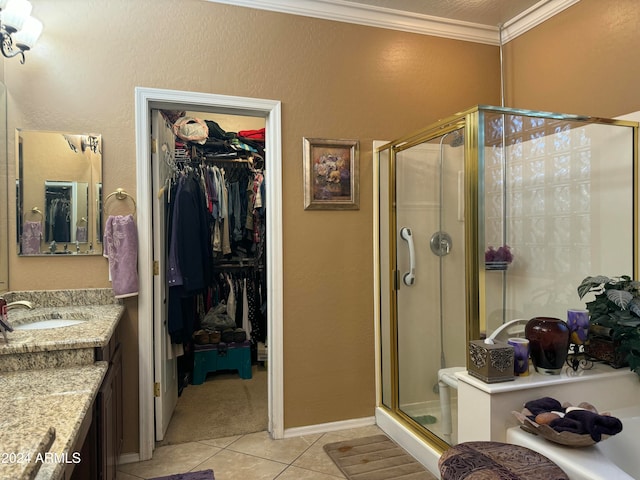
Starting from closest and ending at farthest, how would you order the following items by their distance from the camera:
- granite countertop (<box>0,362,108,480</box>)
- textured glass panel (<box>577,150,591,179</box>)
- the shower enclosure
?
1. granite countertop (<box>0,362,108,480</box>)
2. the shower enclosure
3. textured glass panel (<box>577,150,591,179</box>)

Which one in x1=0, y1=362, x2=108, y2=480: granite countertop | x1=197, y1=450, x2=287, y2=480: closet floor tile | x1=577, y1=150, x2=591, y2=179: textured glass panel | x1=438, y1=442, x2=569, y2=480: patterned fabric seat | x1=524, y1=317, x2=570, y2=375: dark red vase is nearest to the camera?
x1=0, y1=362, x2=108, y2=480: granite countertop

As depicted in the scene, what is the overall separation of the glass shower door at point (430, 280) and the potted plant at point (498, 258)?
15 cm

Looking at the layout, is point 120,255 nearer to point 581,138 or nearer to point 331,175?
point 331,175

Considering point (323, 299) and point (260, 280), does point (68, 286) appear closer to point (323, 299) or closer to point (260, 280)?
point (323, 299)

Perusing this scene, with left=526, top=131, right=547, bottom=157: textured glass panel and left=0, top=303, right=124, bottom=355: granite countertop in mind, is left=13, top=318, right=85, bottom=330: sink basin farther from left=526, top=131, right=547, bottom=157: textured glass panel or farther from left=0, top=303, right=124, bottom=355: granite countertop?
left=526, top=131, right=547, bottom=157: textured glass panel

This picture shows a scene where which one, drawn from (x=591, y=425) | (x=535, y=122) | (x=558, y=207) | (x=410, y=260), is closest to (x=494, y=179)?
(x=535, y=122)

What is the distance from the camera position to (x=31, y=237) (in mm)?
2254

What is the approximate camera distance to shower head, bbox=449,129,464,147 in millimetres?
2057

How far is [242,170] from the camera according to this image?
4.07 metres

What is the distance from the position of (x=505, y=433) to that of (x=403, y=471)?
2.83 ft

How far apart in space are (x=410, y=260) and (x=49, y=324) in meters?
2.05

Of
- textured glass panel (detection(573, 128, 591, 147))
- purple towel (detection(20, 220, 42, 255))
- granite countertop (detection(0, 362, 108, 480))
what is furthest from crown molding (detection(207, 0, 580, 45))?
granite countertop (detection(0, 362, 108, 480))

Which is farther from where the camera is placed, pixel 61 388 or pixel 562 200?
pixel 562 200

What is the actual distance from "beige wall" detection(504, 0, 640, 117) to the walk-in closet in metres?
2.28
